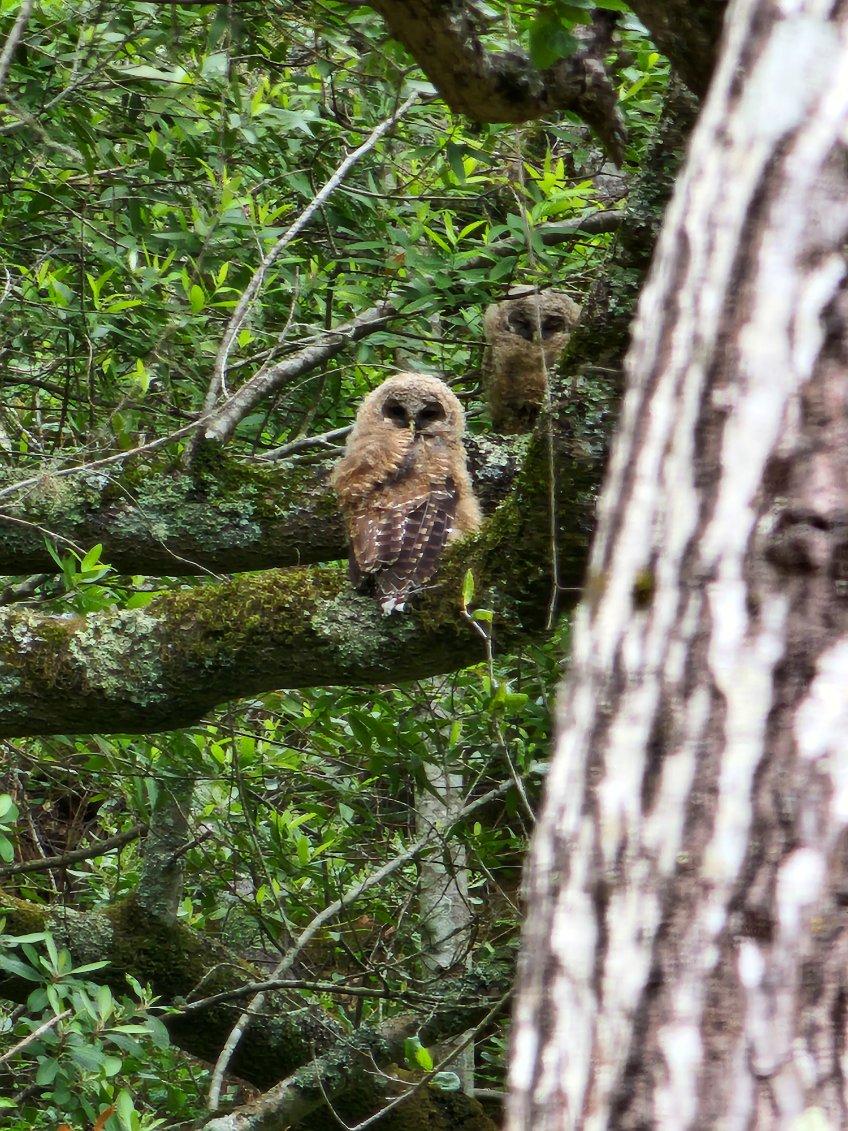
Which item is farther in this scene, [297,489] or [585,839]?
[297,489]

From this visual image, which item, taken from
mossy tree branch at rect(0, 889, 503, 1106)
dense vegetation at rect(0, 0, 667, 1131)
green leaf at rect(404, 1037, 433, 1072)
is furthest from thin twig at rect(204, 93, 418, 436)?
mossy tree branch at rect(0, 889, 503, 1106)

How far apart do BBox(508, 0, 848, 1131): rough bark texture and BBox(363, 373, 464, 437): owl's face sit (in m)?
4.40

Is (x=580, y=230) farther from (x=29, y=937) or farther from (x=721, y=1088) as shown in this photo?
(x=721, y=1088)

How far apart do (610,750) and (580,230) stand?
441 centimetres

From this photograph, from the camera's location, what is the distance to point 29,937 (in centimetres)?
413

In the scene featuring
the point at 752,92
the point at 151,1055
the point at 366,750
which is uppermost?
the point at 752,92

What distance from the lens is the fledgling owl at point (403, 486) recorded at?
4.20 metres

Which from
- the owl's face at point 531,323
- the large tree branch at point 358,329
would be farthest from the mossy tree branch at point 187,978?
the owl's face at point 531,323

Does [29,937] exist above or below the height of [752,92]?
below

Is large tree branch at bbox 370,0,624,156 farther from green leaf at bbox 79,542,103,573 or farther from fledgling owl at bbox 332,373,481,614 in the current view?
green leaf at bbox 79,542,103,573

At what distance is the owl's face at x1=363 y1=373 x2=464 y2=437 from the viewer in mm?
5664

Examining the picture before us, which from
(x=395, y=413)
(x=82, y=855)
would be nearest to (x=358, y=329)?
(x=395, y=413)

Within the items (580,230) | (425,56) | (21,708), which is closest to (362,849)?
(21,708)

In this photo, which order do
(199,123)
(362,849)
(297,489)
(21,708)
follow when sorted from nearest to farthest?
(21,708), (297,489), (199,123), (362,849)
